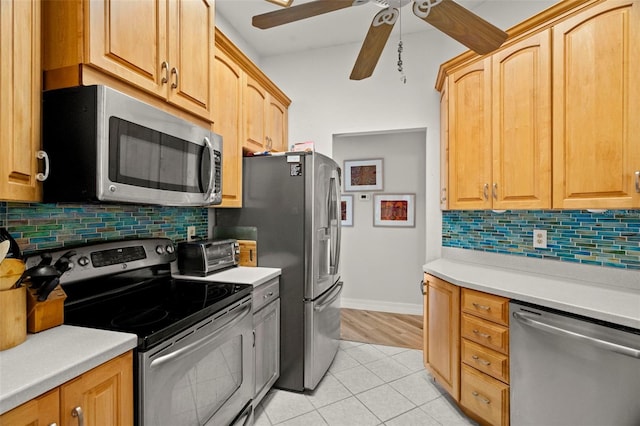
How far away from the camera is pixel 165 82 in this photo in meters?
1.46

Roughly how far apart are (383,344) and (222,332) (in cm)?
196

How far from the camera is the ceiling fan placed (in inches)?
54.8

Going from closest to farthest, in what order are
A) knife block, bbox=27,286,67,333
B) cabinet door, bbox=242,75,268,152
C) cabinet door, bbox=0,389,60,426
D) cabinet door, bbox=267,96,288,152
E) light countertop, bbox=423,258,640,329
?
cabinet door, bbox=0,389,60,426
knife block, bbox=27,286,67,333
light countertop, bbox=423,258,640,329
cabinet door, bbox=242,75,268,152
cabinet door, bbox=267,96,288,152

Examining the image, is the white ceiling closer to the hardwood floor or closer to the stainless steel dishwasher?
the stainless steel dishwasher

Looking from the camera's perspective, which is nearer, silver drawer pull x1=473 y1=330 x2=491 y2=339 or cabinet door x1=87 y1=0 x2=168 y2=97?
cabinet door x1=87 y1=0 x2=168 y2=97

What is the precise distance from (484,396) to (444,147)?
1.87m

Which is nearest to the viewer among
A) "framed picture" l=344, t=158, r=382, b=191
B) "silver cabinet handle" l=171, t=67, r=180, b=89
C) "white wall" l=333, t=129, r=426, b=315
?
"silver cabinet handle" l=171, t=67, r=180, b=89

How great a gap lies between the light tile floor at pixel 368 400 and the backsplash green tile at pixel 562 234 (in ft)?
3.82

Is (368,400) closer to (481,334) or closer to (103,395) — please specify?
(481,334)

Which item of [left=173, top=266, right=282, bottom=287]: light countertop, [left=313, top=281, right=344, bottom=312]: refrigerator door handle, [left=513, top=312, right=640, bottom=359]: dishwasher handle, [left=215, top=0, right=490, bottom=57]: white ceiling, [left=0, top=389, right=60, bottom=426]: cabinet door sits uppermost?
[left=215, top=0, right=490, bottom=57]: white ceiling

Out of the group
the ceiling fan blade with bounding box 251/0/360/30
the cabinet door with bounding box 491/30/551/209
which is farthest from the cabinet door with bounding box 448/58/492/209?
the ceiling fan blade with bounding box 251/0/360/30

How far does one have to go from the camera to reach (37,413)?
30.9 inches

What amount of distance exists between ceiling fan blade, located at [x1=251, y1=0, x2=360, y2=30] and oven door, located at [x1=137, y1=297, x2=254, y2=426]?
58.7 inches

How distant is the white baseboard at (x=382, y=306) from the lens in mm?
3824
